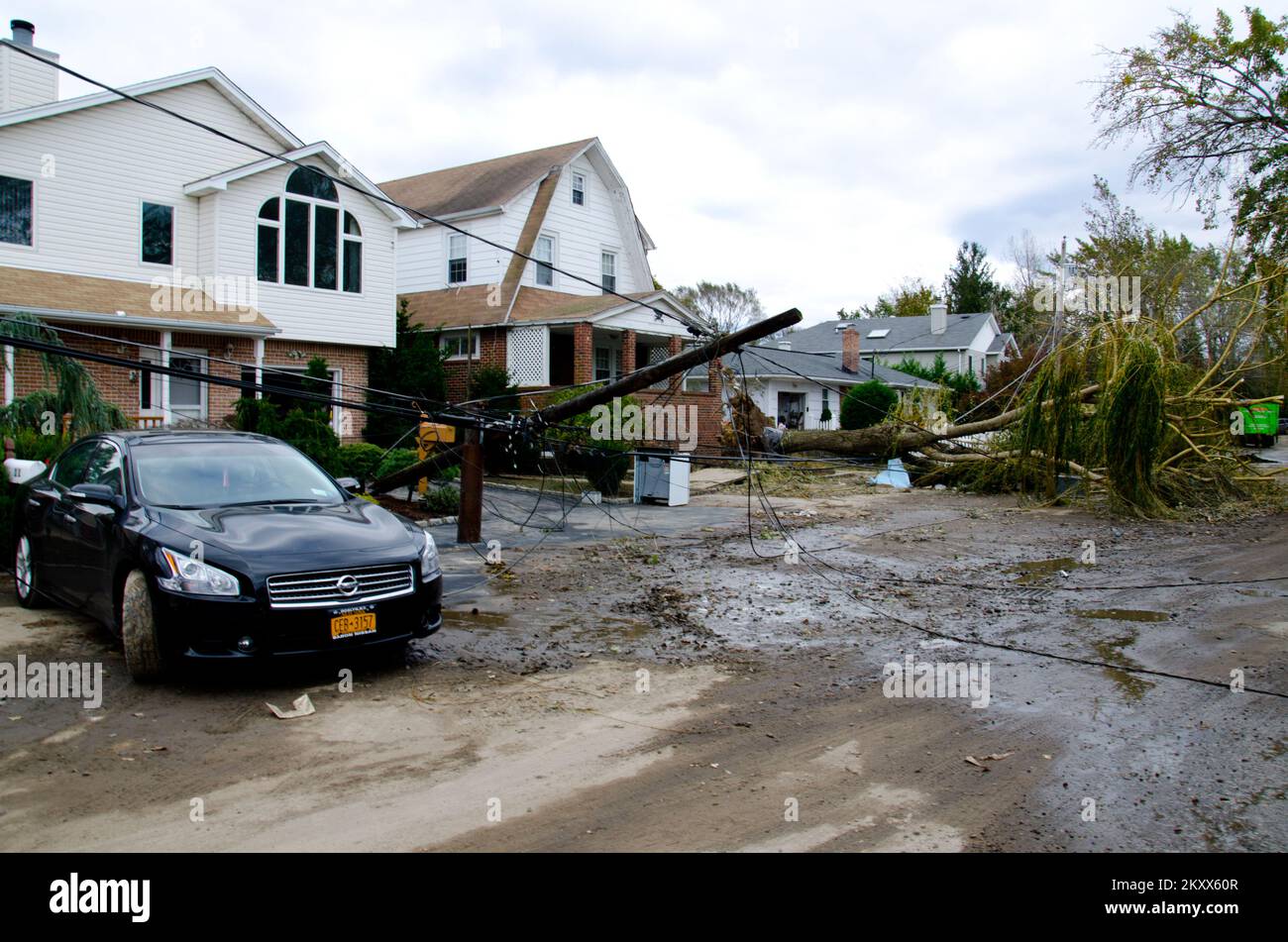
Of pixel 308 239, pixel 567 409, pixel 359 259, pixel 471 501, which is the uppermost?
pixel 308 239

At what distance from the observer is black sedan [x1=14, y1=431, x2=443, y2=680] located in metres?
6.05

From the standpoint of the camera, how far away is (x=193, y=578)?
239 inches

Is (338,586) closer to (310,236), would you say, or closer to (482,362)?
(310,236)

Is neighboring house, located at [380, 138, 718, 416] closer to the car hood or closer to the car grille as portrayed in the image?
the car hood

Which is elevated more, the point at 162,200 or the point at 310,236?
the point at 162,200

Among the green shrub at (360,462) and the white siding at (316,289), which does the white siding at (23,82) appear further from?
the green shrub at (360,462)

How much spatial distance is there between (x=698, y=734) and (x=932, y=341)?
52959 mm

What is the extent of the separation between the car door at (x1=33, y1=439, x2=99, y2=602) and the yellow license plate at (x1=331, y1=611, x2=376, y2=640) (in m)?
2.65

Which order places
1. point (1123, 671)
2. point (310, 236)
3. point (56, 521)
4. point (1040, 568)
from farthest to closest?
1. point (310, 236)
2. point (1040, 568)
3. point (56, 521)
4. point (1123, 671)

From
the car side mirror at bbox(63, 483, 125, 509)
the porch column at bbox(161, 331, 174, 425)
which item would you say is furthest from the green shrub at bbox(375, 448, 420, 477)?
the car side mirror at bbox(63, 483, 125, 509)

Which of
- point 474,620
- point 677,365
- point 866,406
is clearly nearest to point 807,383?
point 866,406
